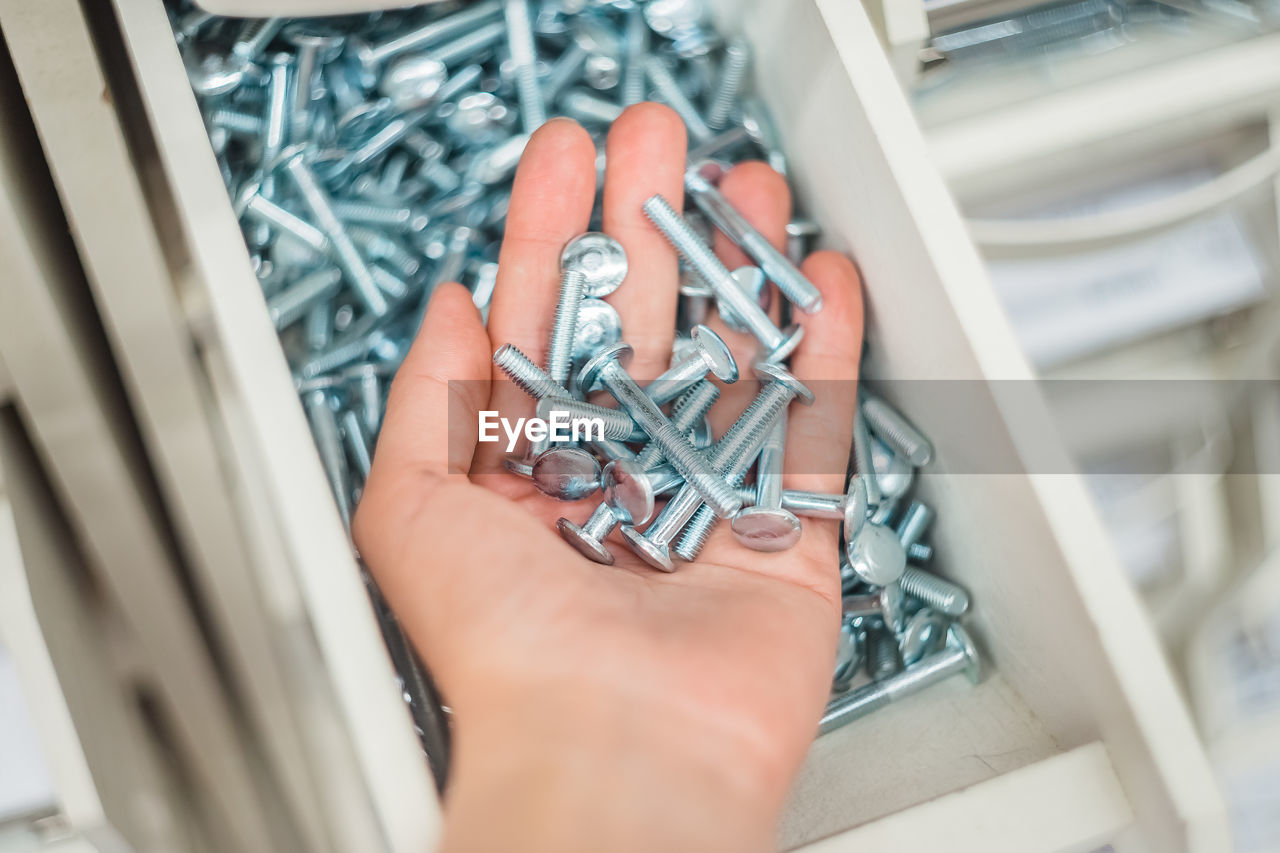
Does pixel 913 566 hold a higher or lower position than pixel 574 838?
lower

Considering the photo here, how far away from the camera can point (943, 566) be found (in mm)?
1093

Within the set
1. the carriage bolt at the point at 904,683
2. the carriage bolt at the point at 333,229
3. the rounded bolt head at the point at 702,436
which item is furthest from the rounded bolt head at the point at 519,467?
the carriage bolt at the point at 904,683

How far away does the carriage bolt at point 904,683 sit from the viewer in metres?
1.01

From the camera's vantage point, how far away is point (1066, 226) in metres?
1.25

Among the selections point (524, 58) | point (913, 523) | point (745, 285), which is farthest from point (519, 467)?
point (524, 58)

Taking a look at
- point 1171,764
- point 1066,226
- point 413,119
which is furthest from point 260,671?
point 1066,226

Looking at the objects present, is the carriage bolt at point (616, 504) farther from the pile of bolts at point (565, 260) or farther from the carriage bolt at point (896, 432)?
the carriage bolt at point (896, 432)

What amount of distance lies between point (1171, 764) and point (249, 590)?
126 cm

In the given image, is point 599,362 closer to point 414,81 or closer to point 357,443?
point 357,443

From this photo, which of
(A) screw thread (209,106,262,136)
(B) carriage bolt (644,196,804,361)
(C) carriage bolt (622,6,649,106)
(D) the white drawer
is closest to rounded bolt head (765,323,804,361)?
(B) carriage bolt (644,196,804,361)

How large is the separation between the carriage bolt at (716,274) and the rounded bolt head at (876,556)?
0.25 m

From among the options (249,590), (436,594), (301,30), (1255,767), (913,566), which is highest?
(301,30)

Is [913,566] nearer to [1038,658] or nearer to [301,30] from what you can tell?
[1038,658]

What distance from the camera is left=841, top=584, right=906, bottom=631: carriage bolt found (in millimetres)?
1029
